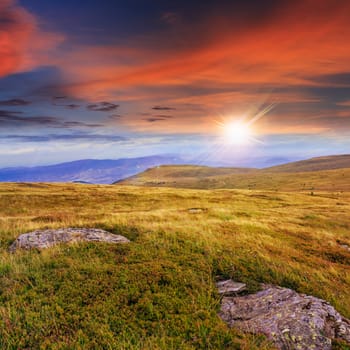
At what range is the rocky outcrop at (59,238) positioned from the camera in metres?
12.2

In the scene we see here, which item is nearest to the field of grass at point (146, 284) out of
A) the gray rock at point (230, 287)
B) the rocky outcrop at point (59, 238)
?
the gray rock at point (230, 287)

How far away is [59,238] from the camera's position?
42.4 ft

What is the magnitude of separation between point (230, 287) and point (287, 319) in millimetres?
2345

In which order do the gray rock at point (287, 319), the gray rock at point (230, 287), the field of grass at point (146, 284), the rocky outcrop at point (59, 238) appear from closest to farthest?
1. the gray rock at point (287, 319)
2. the field of grass at point (146, 284)
3. the gray rock at point (230, 287)
4. the rocky outcrop at point (59, 238)

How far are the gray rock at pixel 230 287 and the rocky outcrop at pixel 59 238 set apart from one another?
19.3ft

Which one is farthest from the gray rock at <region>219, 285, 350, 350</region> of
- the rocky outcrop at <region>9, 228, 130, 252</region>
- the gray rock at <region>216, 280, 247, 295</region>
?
the rocky outcrop at <region>9, 228, 130, 252</region>

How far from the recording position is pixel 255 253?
12.0 metres

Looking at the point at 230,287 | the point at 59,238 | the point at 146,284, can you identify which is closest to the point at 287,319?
the point at 230,287

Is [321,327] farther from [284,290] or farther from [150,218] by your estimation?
[150,218]

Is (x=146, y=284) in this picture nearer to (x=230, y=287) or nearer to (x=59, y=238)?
(x=230, y=287)

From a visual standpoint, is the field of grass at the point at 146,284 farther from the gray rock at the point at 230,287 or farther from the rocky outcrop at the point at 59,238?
the rocky outcrop at the point at 59,238

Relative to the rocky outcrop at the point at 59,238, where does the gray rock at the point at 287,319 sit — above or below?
below

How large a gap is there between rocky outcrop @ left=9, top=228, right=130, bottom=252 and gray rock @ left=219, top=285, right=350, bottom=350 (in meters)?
7.18

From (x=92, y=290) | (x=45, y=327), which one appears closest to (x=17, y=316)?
(x=45, y=327)
